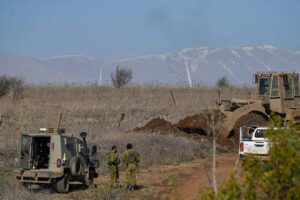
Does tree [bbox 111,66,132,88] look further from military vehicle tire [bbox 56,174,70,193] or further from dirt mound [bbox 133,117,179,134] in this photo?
military vehicle tire [bbox 56,174,70,193]

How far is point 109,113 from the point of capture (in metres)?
42.9

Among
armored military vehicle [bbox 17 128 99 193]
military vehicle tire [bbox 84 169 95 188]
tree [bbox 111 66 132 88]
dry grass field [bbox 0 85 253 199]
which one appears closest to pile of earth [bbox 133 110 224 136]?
dry grass field [bbox 0 85 253 199]

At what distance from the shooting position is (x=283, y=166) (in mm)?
5914

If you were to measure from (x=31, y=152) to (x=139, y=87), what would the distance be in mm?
39115

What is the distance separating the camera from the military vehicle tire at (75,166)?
16969 millimetres

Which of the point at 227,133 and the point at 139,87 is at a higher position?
the point at 139,87

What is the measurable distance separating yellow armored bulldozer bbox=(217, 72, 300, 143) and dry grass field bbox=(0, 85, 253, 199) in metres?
1.56

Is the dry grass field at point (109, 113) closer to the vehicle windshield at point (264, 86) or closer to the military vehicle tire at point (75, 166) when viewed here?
the military vehicle tire at point (75, 166)

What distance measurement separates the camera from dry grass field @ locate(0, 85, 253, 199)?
81.9ft

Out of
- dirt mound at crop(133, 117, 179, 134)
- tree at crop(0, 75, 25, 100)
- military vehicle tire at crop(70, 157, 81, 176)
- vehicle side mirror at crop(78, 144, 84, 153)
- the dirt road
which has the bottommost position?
the dirt road

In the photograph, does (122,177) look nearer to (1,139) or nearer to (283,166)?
(1,139)

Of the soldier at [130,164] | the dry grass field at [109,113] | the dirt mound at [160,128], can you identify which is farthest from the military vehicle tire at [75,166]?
the dirt mound at [160,128]

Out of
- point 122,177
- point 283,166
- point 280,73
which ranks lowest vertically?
point 122,177

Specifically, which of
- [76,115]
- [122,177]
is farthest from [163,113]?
[122,177]
